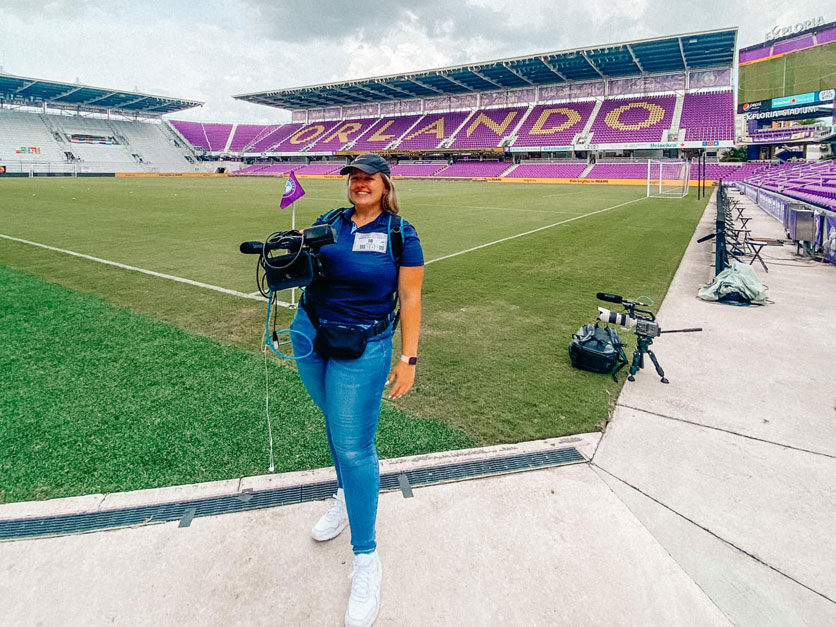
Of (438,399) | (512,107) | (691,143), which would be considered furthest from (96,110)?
(438,399)

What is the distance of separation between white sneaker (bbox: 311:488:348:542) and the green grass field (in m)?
0.61

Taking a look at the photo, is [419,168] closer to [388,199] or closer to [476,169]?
[476,169]

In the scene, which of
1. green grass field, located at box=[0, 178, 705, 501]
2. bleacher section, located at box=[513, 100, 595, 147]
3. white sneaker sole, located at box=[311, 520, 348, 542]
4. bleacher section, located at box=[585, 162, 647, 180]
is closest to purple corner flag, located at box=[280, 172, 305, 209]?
green grass field, located at box=[0, 178, 705, 501]

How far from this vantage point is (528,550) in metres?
2.38

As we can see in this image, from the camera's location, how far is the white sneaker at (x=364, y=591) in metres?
1.97

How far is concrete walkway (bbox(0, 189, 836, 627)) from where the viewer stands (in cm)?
206

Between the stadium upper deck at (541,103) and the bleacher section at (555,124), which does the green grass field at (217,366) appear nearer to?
the stadium upper deck at (541,103)

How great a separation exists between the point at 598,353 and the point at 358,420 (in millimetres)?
3020

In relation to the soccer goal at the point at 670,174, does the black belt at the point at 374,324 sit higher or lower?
lower

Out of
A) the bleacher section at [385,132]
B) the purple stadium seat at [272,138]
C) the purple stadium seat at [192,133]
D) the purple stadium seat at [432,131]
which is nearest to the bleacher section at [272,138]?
the purple stadium seat at [272,138]

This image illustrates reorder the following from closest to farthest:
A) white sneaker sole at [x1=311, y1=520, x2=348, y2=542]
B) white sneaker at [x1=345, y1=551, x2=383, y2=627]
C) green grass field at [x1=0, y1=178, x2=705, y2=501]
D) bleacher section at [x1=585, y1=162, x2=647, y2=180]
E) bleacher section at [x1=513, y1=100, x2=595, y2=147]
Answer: white sneaker at [x1=345, y1=551, x2=383, y2=627] → white sneaker sole at [x1=311, y1=520, x2=348, y2=542] → green grass field at [x1=0, y1=178, x2=705, y2=501] → bleacher section at [x1=585, y1=162, x2=647, y2=180] → bleacher section at [x1=513, y1=100, x2=595, y2=147]

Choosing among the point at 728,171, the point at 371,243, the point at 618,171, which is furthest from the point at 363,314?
the point at 728,171

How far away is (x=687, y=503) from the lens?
2742 millimetres

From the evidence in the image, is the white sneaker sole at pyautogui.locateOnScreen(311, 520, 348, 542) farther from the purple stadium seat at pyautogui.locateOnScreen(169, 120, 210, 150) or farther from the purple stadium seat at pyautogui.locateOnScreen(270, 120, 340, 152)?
the purple stadium seat at pyautogui.locateOnScreen(169, 120, 210, 150)
